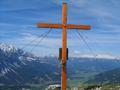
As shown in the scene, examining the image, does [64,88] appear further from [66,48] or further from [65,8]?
[65,8]

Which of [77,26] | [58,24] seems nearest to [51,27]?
[58,24]

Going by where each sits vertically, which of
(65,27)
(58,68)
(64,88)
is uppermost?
(65,27)

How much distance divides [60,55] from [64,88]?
4.36ft

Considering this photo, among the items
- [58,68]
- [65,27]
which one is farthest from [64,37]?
[58,68]

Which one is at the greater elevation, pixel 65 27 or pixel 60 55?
pixel 65 27

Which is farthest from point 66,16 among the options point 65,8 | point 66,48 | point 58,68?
point 58,68

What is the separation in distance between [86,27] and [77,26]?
41 cm

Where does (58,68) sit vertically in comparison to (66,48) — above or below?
below

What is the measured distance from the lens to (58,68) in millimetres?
12828

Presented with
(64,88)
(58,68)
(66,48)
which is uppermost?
(66,48)

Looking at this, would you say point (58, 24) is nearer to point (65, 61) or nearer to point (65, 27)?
point (65, 27)

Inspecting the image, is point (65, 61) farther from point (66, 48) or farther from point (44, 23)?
point (44, 23)

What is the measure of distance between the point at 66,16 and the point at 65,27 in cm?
45

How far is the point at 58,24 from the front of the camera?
1235 cm
